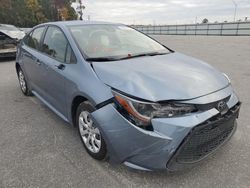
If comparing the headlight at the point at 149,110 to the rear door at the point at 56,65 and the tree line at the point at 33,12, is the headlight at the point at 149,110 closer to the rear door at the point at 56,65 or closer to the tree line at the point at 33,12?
the rear door at the point at 56,65

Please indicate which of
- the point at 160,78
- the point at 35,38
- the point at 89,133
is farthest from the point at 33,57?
the point at 160,78

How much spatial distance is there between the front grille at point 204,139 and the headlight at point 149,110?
21cm

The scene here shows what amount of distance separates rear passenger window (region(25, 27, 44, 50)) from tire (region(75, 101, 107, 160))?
76.3 inches

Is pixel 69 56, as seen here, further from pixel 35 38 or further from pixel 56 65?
pixel 35 38

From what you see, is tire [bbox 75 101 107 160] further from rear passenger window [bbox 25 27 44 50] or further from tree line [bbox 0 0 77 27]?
tree line [bbox 0 0 77 27]

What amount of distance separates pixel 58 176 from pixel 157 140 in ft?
3.72

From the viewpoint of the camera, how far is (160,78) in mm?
2455

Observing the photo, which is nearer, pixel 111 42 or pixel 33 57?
pixel 111 42

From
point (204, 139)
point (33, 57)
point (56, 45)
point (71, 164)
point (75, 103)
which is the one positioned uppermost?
point (56, 45)

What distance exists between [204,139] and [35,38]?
3518 millimetres

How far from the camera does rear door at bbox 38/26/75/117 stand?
3116mm

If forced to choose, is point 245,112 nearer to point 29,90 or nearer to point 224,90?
point 224,90

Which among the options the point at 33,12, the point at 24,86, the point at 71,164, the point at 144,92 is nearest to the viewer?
the point at 144,92

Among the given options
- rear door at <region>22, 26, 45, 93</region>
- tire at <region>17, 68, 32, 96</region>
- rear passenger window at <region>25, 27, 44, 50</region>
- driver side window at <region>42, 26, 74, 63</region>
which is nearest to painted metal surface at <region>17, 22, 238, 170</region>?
driver side window at <region>42, 26, 74, 63</region>
